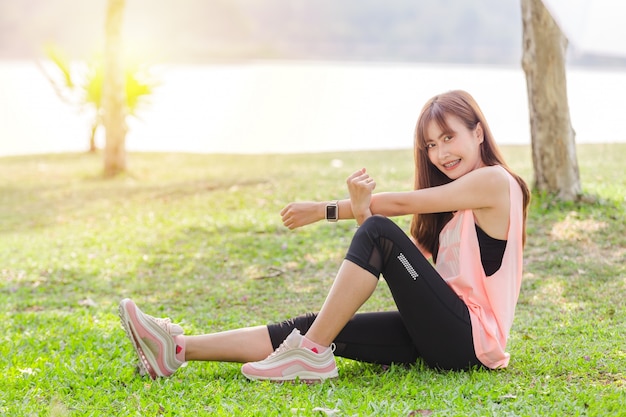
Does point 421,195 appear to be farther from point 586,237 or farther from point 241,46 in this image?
point 241,46

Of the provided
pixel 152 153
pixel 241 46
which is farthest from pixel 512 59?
pixel 152 153

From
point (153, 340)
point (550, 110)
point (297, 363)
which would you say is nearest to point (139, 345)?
point (153, 340)

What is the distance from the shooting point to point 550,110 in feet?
23.1

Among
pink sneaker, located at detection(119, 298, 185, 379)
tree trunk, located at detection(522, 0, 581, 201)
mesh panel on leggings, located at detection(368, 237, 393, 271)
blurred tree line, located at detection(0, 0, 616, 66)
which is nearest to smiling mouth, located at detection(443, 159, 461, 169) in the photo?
mesh panel on leggings, located at detection(368, 237, 393, 271)

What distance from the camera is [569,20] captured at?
263cm

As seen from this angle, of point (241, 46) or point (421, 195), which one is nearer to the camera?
point (421, 195)

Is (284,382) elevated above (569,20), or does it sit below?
below

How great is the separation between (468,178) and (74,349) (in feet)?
7.66

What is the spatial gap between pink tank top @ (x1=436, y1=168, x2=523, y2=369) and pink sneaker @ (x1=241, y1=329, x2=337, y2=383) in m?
0.61

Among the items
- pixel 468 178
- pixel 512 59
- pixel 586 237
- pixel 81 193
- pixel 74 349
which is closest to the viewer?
pixel 468 178

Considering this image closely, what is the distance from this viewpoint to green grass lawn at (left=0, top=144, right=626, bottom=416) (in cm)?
328

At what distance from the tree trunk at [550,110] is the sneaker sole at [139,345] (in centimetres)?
449

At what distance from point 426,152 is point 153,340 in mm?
1423

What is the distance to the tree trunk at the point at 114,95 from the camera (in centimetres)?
1141
